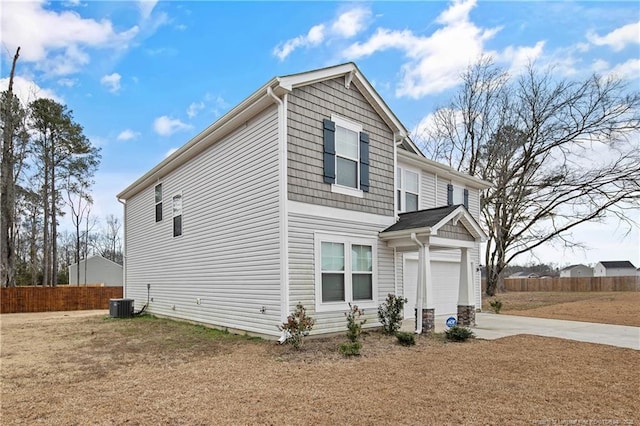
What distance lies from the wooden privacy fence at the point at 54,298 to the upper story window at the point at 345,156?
58.6ft

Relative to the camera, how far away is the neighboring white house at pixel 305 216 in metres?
8.43

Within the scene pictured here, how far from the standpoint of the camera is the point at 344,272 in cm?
920

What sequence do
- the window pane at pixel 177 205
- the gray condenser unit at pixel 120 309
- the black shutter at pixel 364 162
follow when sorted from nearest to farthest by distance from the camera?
the black shutter at pixel 364 162
the window pane at pixel 177 205
the gray condenser unit at pixel 120 309

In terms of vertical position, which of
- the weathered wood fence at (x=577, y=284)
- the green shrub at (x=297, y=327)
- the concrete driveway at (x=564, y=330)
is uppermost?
the green shrub at (x=297, y=327)

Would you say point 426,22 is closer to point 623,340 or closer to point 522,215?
point 623,340

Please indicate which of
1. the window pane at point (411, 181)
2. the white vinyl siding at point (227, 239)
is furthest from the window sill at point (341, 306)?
the window pane at point (411, 181)

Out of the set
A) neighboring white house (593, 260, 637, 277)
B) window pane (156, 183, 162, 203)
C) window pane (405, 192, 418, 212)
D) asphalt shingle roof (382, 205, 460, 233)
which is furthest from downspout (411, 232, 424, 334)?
neighboring white house (593, 260, 637, 277)

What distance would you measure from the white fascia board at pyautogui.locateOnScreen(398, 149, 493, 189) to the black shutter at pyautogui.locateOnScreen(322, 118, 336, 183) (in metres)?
3.38

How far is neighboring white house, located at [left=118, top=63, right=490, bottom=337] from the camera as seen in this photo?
8430mm

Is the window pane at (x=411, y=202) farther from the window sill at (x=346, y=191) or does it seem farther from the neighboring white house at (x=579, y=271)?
the neighboring white house at (x=579, y=271)

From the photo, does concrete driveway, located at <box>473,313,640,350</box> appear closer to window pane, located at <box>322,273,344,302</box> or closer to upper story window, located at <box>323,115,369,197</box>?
window pane, located at <box>322,273,344,302</box>

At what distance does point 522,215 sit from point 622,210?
4.98 m

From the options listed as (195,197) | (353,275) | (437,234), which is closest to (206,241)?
(195,197)

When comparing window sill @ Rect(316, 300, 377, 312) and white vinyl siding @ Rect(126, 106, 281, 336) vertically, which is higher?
white vinyl siding @ Rect(126, 106, 281, 336)
